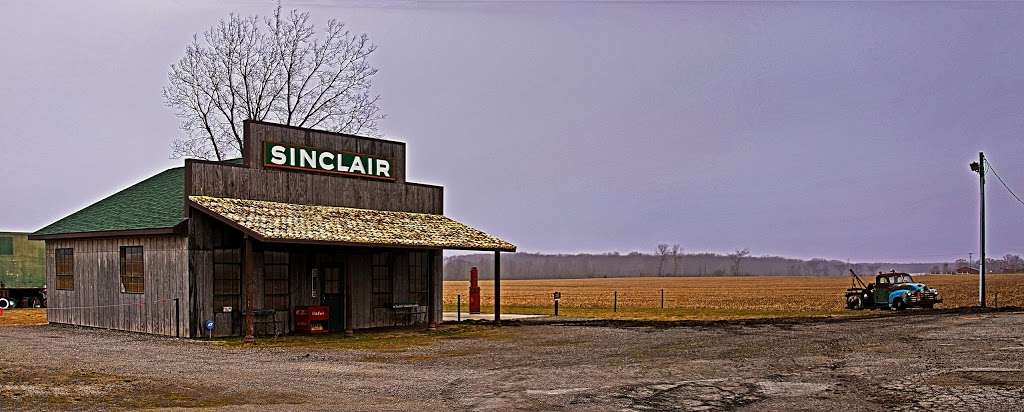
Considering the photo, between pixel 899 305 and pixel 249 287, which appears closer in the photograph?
pixel 249 287

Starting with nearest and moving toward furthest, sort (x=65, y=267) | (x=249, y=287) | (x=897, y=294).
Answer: (x=249, y=287) < (x=65, y=267) < (x=897, y=294)

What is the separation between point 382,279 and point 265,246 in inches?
169

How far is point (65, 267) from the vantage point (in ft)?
93.9

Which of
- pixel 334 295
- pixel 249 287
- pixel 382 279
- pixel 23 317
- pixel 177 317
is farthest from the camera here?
pixel 23 317

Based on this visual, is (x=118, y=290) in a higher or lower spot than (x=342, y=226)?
lower

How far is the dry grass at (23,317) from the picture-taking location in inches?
1189

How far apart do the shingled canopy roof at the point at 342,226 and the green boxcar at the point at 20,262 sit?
780 inches

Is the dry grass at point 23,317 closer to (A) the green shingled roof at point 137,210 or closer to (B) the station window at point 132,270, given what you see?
(A) the green shingled roof at point 137,210

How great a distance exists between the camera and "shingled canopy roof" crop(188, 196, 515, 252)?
22812 millimetres

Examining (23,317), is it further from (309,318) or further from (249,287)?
(249,287)

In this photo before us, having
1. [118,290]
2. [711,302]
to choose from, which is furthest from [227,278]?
[711,302]

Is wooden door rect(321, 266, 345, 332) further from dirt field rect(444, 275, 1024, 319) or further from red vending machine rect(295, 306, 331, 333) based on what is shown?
dirt field rect(444, 275, 1024, 319)

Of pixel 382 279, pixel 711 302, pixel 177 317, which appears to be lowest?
pixel 711 302

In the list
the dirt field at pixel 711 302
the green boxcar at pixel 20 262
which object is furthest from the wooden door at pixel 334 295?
the green boxcar at pixel 20 262
